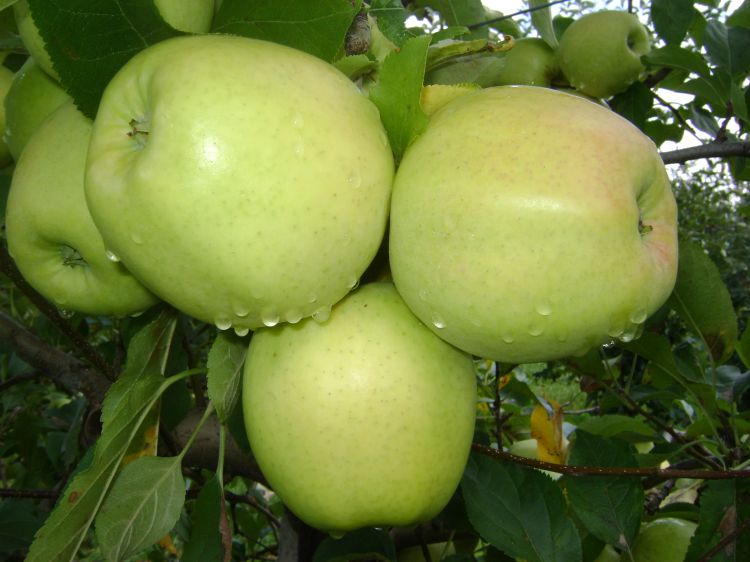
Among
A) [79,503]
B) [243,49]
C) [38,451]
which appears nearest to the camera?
[243,49]

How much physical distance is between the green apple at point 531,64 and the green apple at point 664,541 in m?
1.13

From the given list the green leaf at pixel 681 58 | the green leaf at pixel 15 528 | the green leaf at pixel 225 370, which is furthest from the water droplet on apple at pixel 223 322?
the green leaf at pixel 681 58

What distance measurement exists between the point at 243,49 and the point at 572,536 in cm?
80

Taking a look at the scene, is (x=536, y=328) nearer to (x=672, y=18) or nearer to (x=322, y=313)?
(x=322, y=313)

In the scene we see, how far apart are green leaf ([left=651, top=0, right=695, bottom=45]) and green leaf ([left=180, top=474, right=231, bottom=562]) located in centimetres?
148

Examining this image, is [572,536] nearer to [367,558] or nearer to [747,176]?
[367,558]

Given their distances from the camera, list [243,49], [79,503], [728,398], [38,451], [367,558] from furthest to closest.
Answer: [38,451]
[728,398]
[367,558]
[79,503]
[243,49]

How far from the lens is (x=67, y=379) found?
3.87 feet

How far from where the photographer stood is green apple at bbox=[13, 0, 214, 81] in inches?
27.0

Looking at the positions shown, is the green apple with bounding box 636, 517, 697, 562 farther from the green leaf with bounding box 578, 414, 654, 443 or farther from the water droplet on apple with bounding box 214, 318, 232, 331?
the water droplet on apple with bounding box 214, 318, 232, 331

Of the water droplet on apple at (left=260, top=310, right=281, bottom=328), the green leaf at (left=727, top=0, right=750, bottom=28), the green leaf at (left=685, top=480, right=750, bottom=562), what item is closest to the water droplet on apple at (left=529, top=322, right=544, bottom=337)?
the water droplet on apple at (left=260, top=310, right=281, bottom=328)

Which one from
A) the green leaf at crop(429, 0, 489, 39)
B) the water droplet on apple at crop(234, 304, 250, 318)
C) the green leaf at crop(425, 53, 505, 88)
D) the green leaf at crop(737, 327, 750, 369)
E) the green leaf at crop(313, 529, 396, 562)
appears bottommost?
the green leaf at crop(313, 529, 396, 562)

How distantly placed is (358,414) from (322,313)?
0.11 metres

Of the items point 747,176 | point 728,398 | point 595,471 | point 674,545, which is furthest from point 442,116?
point 747,176
